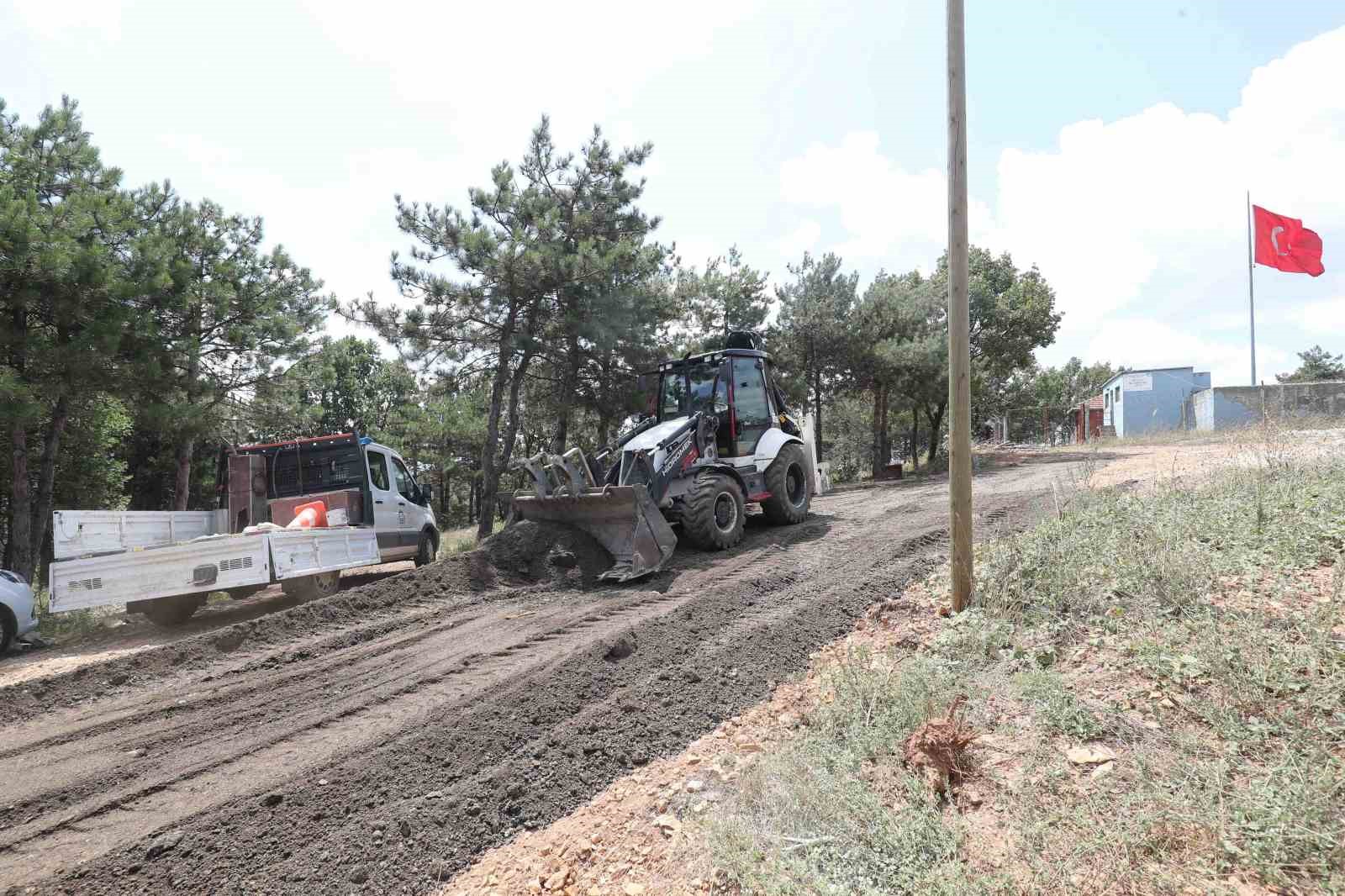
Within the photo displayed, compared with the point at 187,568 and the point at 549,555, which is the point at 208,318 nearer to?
the point at 187,568

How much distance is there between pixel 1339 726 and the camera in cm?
286

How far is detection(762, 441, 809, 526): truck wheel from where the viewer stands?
1030 centimetres

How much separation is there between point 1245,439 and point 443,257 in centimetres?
1348

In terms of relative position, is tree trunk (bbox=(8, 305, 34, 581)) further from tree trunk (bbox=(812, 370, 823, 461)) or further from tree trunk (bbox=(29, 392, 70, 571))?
tree trunk (bbox=(812, 370, 823, 461))

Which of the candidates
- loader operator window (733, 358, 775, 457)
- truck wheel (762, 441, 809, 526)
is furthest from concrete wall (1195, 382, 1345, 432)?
loader operator window (733, 358, 775, 457)

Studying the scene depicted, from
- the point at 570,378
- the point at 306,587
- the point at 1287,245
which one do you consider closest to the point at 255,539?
the point at 306,587

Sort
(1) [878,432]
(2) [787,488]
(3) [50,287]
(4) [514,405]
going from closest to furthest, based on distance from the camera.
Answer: (3) [50,287], (2) [787,488], (4) [514,405], (1) [878,432]

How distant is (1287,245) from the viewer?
62.8 feet

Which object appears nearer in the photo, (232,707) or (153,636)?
(232,707)

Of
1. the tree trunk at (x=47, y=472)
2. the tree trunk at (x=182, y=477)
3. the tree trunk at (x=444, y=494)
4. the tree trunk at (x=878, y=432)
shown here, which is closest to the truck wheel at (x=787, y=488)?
the tree trunk at (x=47, y=472)

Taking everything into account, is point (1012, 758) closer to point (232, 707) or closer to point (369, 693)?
point (369, 693)

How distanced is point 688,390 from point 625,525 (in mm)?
2975

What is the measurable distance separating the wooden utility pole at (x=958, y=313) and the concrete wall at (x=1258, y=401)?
53.3 feet

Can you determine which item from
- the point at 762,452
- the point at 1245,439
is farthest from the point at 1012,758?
the point at 1245,439
